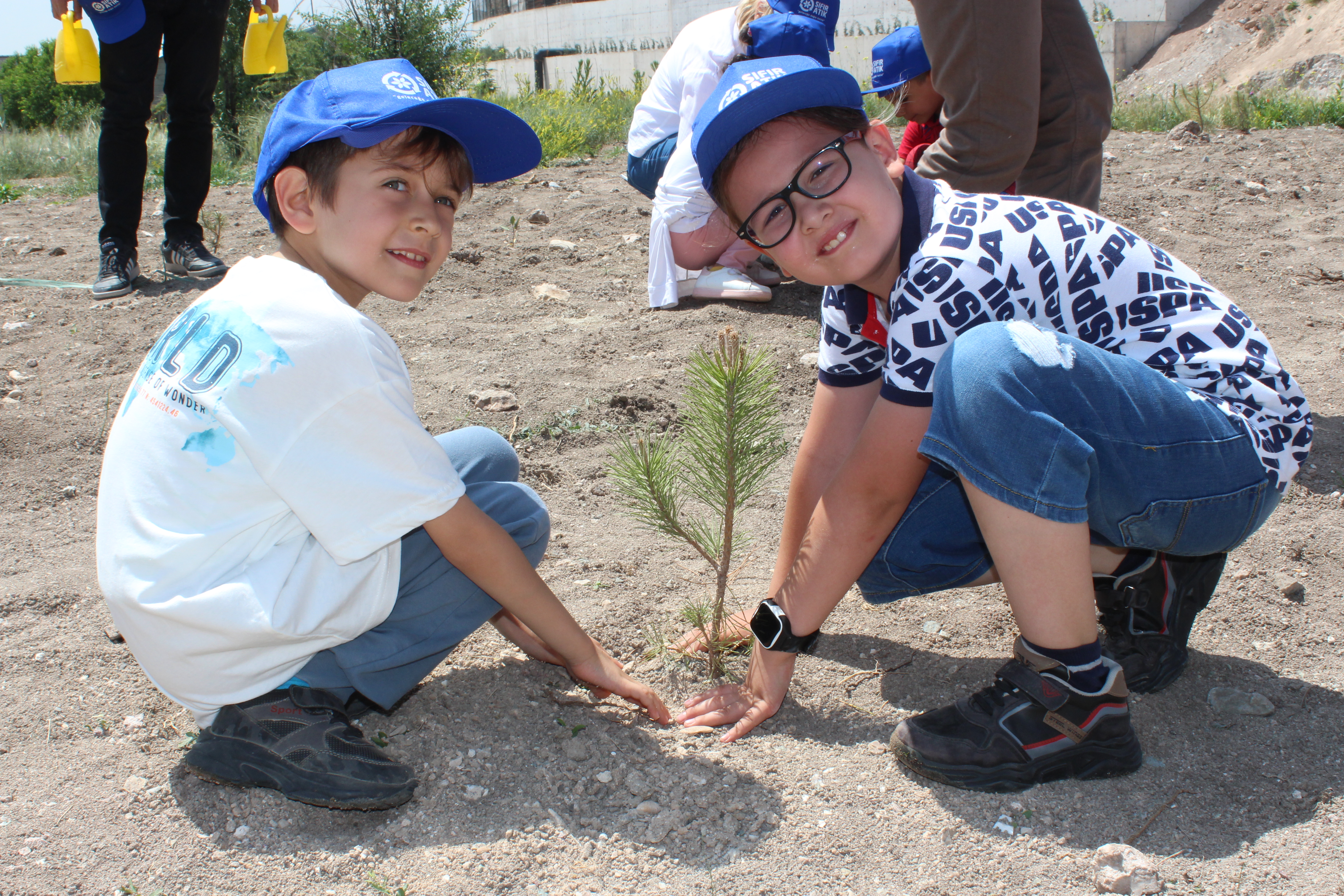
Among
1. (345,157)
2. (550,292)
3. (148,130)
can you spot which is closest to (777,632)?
(345,157)

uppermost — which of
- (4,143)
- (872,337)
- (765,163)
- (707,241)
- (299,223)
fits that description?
(765,163)

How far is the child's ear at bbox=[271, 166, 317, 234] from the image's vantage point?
1.57 metres

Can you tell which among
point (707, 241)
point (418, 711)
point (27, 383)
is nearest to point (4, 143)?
point (27, 383)

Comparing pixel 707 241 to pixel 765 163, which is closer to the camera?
pixel 765 163

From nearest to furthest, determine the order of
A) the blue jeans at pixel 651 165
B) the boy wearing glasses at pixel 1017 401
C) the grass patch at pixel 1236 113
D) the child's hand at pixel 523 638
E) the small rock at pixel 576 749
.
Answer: the boy wearing glasses at pixel 1017 401
the small rock at pixel 576 749
the child's hand at pixel 523 638
the blue jeans at pixel 651 165
the grass patch at pixel 1236 113

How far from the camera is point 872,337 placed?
1802 mm

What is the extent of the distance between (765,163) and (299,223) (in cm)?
77

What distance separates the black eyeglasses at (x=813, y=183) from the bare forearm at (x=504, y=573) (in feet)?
2.07

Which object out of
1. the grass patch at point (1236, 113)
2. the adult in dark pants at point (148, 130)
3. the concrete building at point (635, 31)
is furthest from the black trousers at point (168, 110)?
the concrete building at point (635, 31)

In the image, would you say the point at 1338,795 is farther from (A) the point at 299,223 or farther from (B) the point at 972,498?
→ (A) the point at 299,223

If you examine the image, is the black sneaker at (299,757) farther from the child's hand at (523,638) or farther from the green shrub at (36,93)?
the green shrub at (36,93)

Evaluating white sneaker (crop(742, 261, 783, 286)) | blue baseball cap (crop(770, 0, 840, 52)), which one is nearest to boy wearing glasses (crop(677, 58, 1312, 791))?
blue baseball cap (crop(770, 0, 840, 52))

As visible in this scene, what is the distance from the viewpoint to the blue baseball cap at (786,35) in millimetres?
3457

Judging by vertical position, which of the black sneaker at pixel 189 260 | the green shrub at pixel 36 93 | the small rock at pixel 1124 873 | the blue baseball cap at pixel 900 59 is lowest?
the green shrub at pixel 36 93
